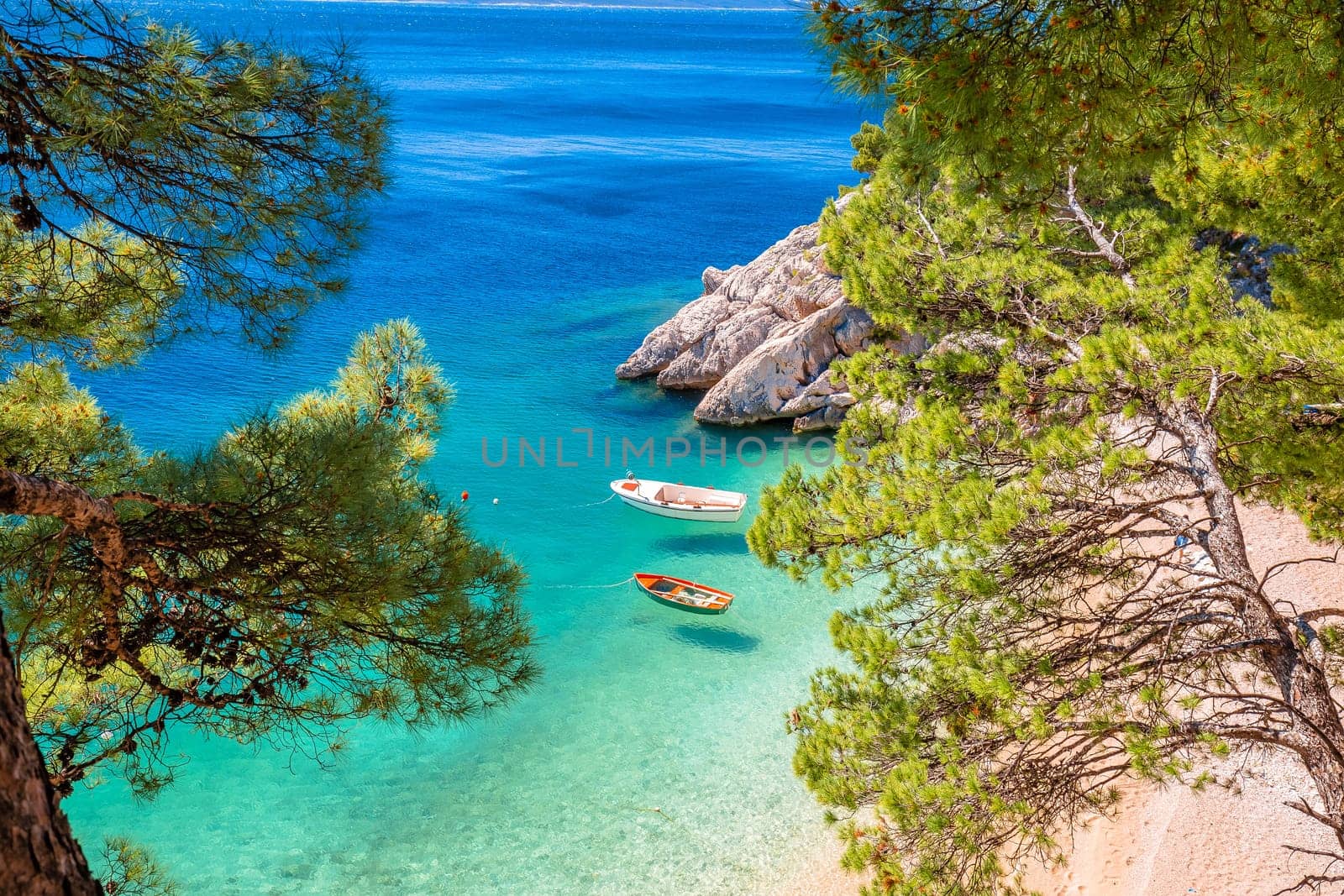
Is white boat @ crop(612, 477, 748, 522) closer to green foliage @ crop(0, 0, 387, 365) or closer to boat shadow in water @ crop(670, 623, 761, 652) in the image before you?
boat shadow in water @ crop(670, 623, 761, 652)

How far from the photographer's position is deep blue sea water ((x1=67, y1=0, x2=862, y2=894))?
8836 mm

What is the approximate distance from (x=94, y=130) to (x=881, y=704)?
12.9 ft

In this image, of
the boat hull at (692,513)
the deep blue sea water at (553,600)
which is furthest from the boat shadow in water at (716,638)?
the boat hull at (692,513)

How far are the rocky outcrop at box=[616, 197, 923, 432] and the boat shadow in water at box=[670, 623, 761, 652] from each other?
608 centimetres

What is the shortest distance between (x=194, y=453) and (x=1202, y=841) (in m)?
6.90

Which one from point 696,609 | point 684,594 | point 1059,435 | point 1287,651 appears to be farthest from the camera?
point 684,594

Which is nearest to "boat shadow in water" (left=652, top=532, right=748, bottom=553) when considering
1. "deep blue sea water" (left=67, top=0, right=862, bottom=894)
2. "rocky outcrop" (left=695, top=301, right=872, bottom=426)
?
"deep blue sea water" (left=67, top=0, right=862, bottom=894)

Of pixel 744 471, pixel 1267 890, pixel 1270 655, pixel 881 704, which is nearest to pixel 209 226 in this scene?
pixel 881 704

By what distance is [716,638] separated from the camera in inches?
480

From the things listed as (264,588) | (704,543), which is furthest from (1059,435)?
(704,543)

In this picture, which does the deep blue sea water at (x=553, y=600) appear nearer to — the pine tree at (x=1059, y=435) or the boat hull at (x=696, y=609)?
the boat hull at (x=696, y=609)

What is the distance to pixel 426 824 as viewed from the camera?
30.3 feet

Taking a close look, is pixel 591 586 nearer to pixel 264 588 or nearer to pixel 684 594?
pixel 684 594

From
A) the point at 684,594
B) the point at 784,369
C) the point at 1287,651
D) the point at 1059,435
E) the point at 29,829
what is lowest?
the point at 29,829
